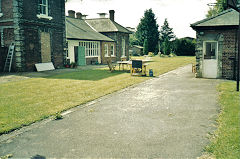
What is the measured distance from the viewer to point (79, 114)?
22.1 ft

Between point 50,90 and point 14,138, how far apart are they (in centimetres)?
565

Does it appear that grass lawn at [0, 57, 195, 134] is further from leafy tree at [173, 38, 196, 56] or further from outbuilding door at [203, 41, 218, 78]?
leafy tree at [173, 38, 196, 56]

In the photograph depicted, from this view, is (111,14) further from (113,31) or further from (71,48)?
(71,48)

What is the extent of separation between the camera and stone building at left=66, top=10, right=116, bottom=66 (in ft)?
81.6

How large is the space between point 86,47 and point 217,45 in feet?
56.2

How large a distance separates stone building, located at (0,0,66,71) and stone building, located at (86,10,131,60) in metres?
13.0

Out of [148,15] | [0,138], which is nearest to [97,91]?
[0,138]

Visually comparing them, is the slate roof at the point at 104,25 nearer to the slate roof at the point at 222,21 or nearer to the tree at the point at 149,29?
the slate roof at the point at 222,21

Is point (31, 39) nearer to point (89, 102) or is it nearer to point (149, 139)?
point (89, 102)

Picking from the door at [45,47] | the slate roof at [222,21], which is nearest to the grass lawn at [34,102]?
the slate roof at [222,21]

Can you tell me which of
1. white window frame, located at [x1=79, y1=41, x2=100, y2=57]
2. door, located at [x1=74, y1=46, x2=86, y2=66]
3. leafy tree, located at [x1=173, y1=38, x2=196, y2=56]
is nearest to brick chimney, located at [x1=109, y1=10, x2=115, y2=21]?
white window frame, located at [x1=79, y1=41, x2=100, y2=57]

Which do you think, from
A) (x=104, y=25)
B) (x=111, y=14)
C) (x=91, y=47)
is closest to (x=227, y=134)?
(x=91, y=47)

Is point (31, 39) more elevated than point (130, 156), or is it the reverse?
point (31, 39)

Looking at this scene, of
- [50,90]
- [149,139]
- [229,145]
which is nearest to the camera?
[229,145]
